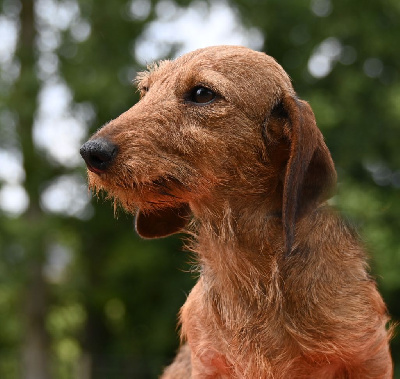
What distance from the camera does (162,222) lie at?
3723 mm

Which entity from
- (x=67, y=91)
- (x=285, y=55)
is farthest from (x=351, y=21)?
(x=67, y=91)

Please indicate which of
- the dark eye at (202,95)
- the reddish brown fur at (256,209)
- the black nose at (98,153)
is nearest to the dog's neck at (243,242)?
the reddish brown fur at (256,209)

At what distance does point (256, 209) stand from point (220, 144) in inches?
15.9

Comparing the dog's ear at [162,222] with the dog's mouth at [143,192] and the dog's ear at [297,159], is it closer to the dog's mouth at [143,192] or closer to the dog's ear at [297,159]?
the dog's mouth at [143,192]

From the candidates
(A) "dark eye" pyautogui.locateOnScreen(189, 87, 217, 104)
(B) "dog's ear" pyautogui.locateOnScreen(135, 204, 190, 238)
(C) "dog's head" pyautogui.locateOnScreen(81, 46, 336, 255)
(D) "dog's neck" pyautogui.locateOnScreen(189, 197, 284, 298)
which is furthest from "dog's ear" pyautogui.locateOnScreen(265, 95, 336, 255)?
(B) "dog's ear" pyautogui.locateOnScreen(135, 204, 190, 238)

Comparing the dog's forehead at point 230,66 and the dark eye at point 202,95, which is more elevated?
the dog's forehead at point 230,66

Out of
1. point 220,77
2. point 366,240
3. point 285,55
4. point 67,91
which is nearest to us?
point 220,77

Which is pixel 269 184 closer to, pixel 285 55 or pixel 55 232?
pixel 285 55

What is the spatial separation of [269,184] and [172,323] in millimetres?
12858

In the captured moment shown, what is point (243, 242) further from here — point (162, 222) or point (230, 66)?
point (230, 66)

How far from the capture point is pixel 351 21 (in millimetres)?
14453

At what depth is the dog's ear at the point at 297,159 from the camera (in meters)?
3.05

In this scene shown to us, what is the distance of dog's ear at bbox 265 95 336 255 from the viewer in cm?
305

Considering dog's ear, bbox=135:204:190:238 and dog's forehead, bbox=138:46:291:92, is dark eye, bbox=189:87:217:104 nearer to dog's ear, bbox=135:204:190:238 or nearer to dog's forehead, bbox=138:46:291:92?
A: dog's forehead, bbox=138:46:291:92
